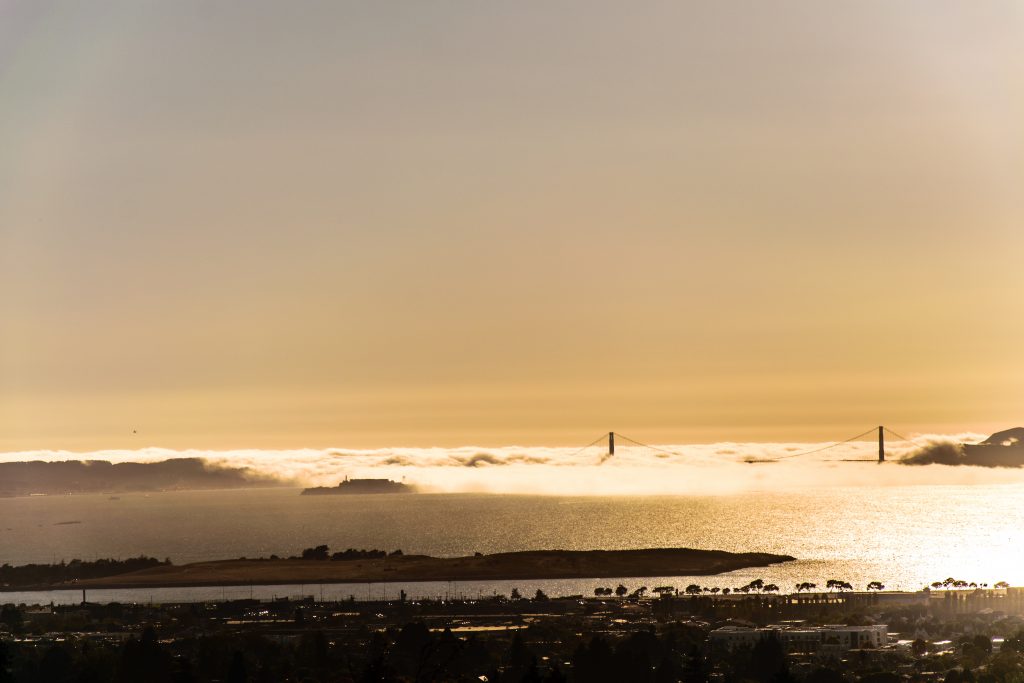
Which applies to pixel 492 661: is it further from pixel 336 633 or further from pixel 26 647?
pixel 26 647

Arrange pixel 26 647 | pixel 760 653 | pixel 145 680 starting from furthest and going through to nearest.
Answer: pixel 26 647, pixel 760 653, pixel 145 680

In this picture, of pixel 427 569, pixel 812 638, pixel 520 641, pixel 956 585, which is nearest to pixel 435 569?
pixel 427 569

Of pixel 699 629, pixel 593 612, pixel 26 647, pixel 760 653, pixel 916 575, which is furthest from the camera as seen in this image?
pixel 916 575

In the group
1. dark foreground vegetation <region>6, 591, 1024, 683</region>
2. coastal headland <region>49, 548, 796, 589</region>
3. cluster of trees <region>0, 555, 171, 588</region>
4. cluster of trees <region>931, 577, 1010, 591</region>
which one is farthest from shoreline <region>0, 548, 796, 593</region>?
dark foreground vegetation <region>6, 591, 1024, 683</region>

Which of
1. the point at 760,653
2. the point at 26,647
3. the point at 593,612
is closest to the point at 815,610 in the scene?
the point at 593,612

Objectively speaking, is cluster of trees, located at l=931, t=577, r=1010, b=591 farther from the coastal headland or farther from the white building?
the white building

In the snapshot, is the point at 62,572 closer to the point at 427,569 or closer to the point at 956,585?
the point at 427,569

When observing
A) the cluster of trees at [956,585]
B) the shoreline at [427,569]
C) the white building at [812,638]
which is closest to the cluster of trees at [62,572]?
the shoreline at [427,569]

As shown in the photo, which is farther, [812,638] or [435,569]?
[435,569]

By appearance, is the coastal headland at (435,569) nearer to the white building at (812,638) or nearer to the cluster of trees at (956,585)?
the cluster of trees at (956,585)
